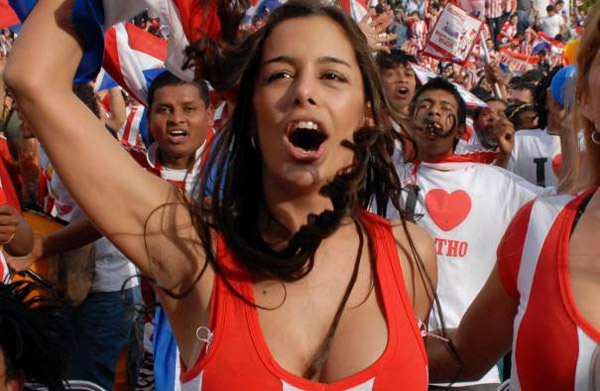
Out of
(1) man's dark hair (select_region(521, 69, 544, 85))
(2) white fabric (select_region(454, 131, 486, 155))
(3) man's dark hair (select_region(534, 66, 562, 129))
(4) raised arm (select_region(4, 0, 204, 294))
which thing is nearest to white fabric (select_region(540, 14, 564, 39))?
(1) man's dark hair (select_region(521, 69, 544, 85))

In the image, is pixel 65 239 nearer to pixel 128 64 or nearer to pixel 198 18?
pixel 128 64

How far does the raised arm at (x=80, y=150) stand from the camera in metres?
1.91

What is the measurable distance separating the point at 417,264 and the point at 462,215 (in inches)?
102

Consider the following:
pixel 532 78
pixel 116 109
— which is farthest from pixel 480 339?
pixel 532 78

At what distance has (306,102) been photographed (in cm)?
213

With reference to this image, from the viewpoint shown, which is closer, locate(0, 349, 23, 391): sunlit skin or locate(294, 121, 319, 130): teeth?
locate(294, 121, 319, 130): teeth

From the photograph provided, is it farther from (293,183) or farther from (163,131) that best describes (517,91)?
(293,183)

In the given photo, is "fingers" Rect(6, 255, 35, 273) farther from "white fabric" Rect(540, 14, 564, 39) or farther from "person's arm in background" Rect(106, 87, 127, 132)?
"white fabric" Rect(540, 14, 564, 39)

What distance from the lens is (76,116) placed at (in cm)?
Answer: 193

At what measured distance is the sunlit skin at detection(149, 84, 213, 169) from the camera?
4.93 m

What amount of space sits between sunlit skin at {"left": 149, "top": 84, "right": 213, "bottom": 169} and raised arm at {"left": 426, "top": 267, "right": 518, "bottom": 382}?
2.75 metres

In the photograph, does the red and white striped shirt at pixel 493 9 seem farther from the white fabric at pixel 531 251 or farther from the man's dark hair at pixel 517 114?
the white fabric at pixel 531 251

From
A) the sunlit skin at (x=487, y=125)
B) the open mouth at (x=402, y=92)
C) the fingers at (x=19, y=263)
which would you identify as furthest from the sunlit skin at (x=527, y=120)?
the fingers at (x=19, y=263)

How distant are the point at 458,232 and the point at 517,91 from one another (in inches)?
233
